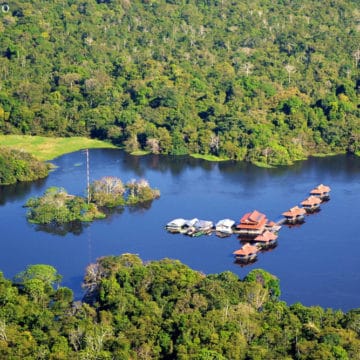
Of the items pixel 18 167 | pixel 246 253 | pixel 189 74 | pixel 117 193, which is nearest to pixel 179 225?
pixel 246 253

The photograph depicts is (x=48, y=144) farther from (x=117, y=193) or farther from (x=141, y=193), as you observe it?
(x=141, y=193)

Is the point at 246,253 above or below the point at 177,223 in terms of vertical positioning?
below

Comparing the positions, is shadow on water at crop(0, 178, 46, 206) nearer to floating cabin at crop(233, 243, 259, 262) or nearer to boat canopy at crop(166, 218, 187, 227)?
boat canopy at crop(166, 218, 187, 227)

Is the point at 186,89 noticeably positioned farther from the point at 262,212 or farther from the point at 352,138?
the point at 262,212

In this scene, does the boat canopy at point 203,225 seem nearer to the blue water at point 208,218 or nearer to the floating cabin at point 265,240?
the blue water at point 208,218

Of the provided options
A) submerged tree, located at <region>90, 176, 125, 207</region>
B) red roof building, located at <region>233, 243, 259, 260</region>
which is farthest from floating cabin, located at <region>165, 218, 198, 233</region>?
submerged tree, located at <region>90, 176, 125, 207</region>

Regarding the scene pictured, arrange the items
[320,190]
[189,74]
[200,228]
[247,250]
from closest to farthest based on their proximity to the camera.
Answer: [247,250], [200,228], [320,190], [189,74]

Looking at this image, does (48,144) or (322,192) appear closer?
(322,192)

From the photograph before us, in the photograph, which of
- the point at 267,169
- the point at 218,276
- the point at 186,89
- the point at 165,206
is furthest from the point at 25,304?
the point at 186,89
